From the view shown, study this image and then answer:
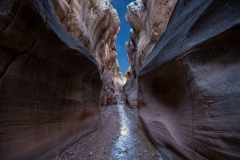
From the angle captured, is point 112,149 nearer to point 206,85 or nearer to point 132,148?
point 132,148

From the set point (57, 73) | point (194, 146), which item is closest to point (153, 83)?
point (194, 146)

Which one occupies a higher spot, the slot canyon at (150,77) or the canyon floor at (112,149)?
the slot canyon at (150,77)

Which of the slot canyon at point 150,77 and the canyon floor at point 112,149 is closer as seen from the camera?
the slot canyon at point 150,77

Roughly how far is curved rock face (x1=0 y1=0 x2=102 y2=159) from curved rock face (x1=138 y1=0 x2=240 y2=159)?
3.33 metres

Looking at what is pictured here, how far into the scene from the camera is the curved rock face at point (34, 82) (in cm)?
230

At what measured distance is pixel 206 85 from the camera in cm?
219

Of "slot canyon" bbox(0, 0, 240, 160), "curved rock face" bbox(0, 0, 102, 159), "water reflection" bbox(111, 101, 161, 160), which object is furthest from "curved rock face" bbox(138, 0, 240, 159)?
"curved rock face" bbox(0, 0, 102, 159)

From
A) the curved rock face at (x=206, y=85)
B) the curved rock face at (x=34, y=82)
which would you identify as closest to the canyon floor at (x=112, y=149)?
the curved rock face at (x=34, y=82)

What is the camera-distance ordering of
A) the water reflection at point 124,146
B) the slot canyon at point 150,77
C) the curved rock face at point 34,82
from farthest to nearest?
the water reflection at point 124,146 < the curved rock face at point 34,82 < the slot canyon at point 150,77

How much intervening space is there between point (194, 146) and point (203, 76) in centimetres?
149

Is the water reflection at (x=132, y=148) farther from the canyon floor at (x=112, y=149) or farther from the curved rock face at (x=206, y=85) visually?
the curved rock face at (x=206, y=85)

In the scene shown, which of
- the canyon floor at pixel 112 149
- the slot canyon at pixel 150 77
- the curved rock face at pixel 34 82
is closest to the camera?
the slot canyon at pixel 150 77

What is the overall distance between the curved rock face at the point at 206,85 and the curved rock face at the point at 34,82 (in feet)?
10.9

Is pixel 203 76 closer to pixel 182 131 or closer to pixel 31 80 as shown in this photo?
pixel 182 131
